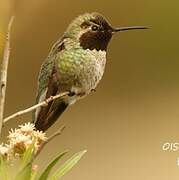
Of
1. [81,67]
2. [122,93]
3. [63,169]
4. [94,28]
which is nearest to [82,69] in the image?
[81,67]

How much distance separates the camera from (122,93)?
193 centimetres

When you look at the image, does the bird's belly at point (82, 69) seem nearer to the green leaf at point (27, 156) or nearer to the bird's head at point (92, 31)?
the bird's head at point (92, 31)

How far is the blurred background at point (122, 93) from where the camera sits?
188cm

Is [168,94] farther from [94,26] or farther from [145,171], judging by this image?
[94,26]

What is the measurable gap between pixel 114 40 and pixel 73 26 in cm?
70

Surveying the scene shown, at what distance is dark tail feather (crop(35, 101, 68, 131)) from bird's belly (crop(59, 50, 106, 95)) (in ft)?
0.24

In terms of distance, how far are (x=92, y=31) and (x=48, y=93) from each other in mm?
226

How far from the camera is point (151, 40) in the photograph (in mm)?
1920

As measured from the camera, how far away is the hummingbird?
46.3 inches

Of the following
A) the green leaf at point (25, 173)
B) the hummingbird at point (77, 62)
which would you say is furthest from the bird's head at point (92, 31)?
the green leaf at point (25, 173)

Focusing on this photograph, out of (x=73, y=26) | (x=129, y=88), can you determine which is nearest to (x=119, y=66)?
(x=129, y=88)

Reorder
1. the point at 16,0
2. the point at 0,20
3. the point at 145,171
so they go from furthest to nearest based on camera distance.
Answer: the point at 145,171 < the point at 16,0 < the point at 0,20

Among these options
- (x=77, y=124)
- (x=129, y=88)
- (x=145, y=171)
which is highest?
(x=129, y=88)

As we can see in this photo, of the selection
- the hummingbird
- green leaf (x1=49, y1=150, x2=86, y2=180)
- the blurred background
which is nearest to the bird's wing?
the hummingbird
